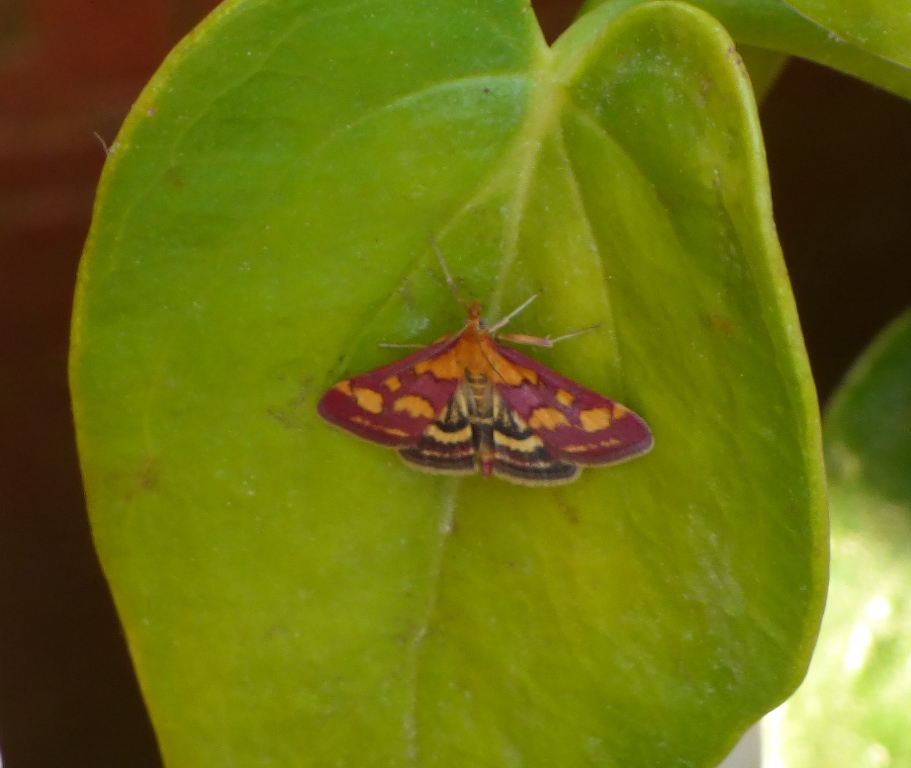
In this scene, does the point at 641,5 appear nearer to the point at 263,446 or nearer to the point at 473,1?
the point at 473,1

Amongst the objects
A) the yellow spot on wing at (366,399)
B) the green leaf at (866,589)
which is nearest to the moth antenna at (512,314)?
the yellow spot on wing at (366,399)

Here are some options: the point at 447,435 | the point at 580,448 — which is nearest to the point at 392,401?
the point at 447,435

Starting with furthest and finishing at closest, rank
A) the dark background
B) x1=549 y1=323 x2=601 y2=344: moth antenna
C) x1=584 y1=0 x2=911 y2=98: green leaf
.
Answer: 1. the dark background
2. x1=549 y1=323 x2=601 y2=344: moth antenna
3. x1=584 y1=0 x2=911 y2=98: green leaf

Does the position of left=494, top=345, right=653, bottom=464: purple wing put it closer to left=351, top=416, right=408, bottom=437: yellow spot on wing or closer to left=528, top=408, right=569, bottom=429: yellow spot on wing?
left=528, top=408, right=569, bottom=429: yellow spot on wing

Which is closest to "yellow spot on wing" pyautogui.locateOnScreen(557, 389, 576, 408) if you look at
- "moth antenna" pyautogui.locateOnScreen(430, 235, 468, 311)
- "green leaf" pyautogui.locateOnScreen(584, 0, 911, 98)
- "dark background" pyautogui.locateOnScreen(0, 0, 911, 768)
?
"moth antenna" pyautogui.locateOnScreen(430, 235, 468, 311)

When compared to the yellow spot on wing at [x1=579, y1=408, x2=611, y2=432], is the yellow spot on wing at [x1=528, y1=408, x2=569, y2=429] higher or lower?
lower

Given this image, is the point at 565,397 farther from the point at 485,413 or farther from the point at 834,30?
the point at 834,30

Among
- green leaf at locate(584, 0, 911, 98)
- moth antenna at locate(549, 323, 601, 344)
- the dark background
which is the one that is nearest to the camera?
green leaf at locate(584, 0, 911, 98)
